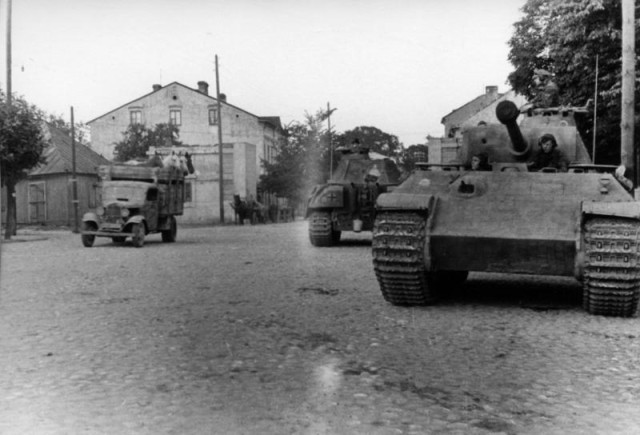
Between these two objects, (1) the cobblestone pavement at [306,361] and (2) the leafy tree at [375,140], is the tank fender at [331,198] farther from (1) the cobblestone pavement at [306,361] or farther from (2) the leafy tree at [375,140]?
(1) the cobblestone pavement at [306,361]

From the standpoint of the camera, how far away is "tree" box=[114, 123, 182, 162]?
39.8 m

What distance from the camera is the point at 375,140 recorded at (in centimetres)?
2141

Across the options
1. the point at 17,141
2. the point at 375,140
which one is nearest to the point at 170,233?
the point at 17,141

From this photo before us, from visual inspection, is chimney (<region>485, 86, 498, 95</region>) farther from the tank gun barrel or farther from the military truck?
the tank gun barrel

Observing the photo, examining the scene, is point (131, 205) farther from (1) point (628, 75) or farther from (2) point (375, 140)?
(1) point (628, 75)

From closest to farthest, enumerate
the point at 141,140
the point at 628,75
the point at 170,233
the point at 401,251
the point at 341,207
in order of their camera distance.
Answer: the point at 401,251 → the point at 628,75 → the point at 341,207 → the point at 170,233 → the point at 141,140

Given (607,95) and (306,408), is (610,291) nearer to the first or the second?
(306,408)

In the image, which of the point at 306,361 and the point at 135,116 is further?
the point at 135,116

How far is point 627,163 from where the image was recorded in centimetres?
1143

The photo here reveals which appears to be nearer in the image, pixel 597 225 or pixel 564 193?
Answer: pixel 597 225

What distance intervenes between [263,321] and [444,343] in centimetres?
176

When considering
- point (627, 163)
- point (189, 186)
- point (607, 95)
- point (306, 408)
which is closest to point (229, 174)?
point (189, 186)

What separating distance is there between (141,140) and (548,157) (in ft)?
111

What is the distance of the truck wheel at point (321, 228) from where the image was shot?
17.2 meters
